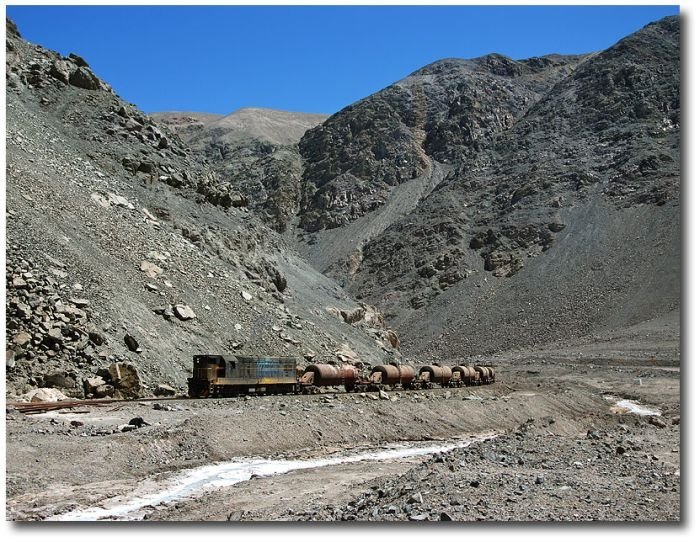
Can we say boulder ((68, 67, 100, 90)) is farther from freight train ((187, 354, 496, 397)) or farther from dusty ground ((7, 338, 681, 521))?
dusty ground ((7, 338, 681, 521))

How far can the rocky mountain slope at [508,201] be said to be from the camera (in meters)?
83.2

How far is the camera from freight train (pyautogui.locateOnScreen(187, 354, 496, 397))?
2873 centimetres

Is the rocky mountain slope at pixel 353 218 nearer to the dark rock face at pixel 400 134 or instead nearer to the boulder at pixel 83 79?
the boulder at pixel 83 79

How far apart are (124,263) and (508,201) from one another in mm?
79521

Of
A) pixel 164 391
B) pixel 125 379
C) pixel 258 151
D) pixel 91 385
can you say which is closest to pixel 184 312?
pixel 164 391

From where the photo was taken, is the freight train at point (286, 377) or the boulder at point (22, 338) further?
the freight train at point (286, 377)

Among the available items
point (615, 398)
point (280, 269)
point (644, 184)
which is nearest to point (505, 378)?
point (615, 398)

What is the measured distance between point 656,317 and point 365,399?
181 feet

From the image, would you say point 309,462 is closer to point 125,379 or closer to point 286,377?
point 125,379

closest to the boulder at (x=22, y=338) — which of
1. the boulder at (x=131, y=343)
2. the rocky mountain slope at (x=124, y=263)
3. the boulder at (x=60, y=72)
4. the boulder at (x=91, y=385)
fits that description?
the rocky mountain slope at (x=124, y=263)

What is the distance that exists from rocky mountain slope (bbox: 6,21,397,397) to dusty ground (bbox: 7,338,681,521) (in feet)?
16.6

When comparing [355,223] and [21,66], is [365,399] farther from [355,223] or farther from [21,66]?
[355,223]

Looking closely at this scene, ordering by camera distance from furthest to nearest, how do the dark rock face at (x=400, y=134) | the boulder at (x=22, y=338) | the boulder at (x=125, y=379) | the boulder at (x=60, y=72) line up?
the dark rock face at (x=400, y=134), the boulder at (x=60, y=72), the boulder at (x=125, y=379), the boulder at (x=22, y=338)

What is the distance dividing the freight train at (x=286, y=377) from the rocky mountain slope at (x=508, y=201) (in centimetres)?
3852
